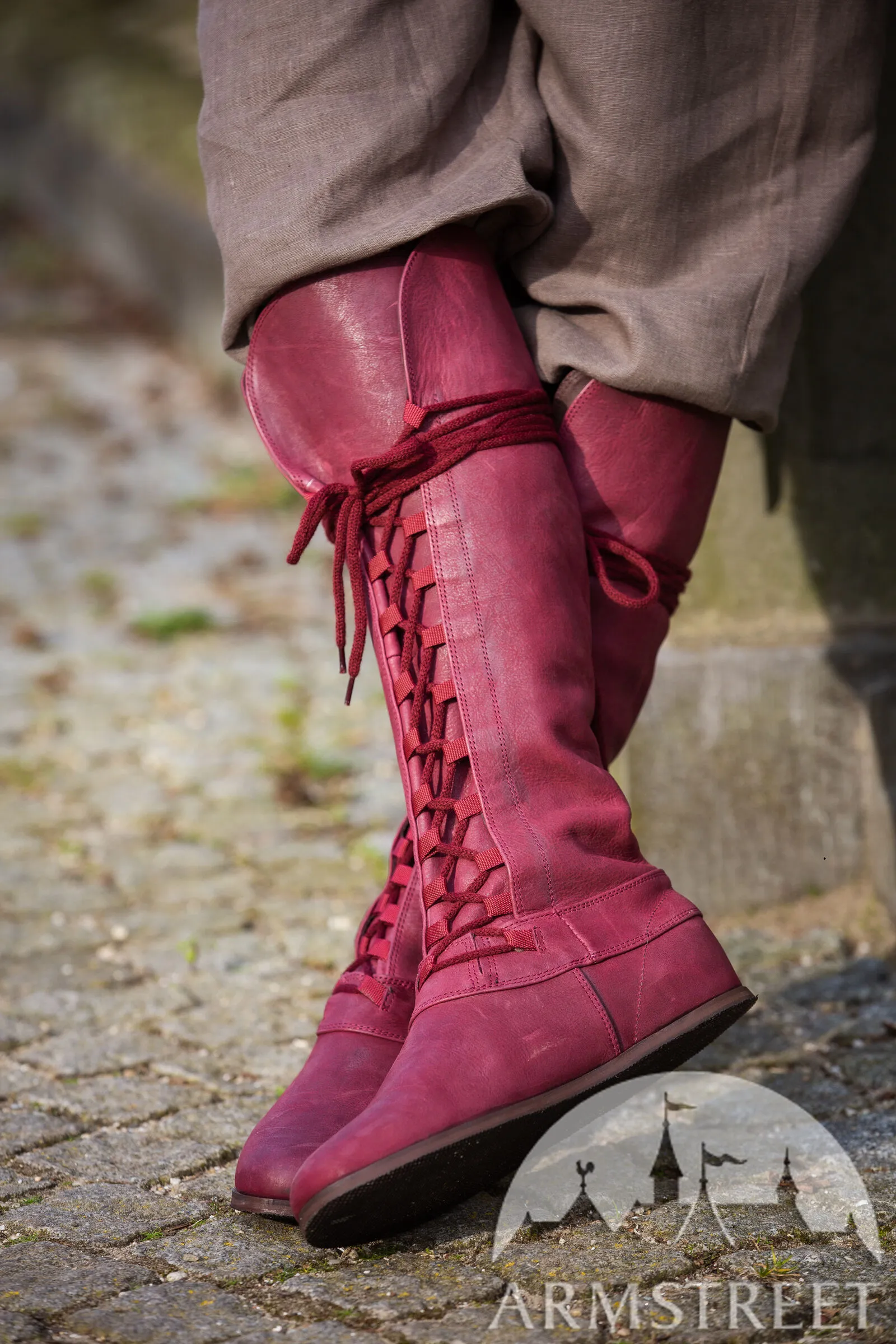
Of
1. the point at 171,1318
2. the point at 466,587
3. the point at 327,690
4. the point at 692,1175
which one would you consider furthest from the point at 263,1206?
the point at 327,690

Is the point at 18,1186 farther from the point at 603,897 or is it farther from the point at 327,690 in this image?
Result: the point at 327,690

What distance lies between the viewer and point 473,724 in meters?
1.33

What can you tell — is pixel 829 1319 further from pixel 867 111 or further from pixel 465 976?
pixel 867 111

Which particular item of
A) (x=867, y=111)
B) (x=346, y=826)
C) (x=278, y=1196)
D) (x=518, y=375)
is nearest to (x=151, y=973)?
(x=346, y=826)

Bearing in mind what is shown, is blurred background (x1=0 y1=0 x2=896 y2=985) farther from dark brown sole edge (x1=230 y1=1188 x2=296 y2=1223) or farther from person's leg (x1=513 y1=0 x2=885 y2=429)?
dark brown sole edge (x1=230 y1=1188 x2=296 y2=1223)

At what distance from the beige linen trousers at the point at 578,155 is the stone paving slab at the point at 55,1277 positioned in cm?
91

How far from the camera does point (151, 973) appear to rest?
2123 mm

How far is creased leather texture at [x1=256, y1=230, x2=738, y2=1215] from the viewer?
1.27 m

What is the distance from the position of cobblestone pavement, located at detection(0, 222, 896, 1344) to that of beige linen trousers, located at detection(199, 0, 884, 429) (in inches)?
33.7

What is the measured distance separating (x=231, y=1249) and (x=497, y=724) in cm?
54

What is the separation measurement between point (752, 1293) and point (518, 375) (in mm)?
874

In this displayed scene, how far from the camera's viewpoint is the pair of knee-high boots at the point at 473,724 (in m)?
1.25

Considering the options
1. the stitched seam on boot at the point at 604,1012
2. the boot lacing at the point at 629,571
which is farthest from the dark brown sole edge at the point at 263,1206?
the boot lacing at the point at 629,571

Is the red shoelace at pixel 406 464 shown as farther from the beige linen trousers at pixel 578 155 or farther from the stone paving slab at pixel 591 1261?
the stone paving slab at pixel 591 1261
